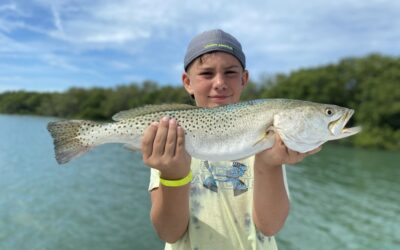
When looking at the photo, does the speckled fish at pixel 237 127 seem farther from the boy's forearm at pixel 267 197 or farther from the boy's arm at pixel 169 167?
the boy's forearm at pixel 267 197

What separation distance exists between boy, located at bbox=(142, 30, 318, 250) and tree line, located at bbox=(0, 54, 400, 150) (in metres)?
35.0

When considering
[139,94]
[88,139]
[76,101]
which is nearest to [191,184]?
[88,139]

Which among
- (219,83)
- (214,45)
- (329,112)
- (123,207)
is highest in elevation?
(214,45)

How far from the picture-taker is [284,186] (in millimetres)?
3500

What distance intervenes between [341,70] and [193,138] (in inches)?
3316

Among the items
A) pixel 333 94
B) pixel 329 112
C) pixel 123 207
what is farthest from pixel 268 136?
pixel 333 94

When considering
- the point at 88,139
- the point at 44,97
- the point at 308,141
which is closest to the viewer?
the point at 308,141

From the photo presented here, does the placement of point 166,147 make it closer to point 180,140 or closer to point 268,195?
point 180,140

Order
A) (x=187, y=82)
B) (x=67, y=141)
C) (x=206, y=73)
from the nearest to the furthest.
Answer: (x=67, y=141) → (x=206, y=73) → (x=187, y=82)

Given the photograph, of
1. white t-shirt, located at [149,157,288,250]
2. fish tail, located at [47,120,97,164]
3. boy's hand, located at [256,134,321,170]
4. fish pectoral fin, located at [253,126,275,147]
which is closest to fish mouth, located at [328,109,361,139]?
boy's hand, located at [256,134,321,170]

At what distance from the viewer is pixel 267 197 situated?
11.0 feet

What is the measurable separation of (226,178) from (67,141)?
4.71 feet

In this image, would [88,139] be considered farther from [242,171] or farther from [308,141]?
[308,141]

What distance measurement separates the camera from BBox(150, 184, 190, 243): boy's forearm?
321 cm
